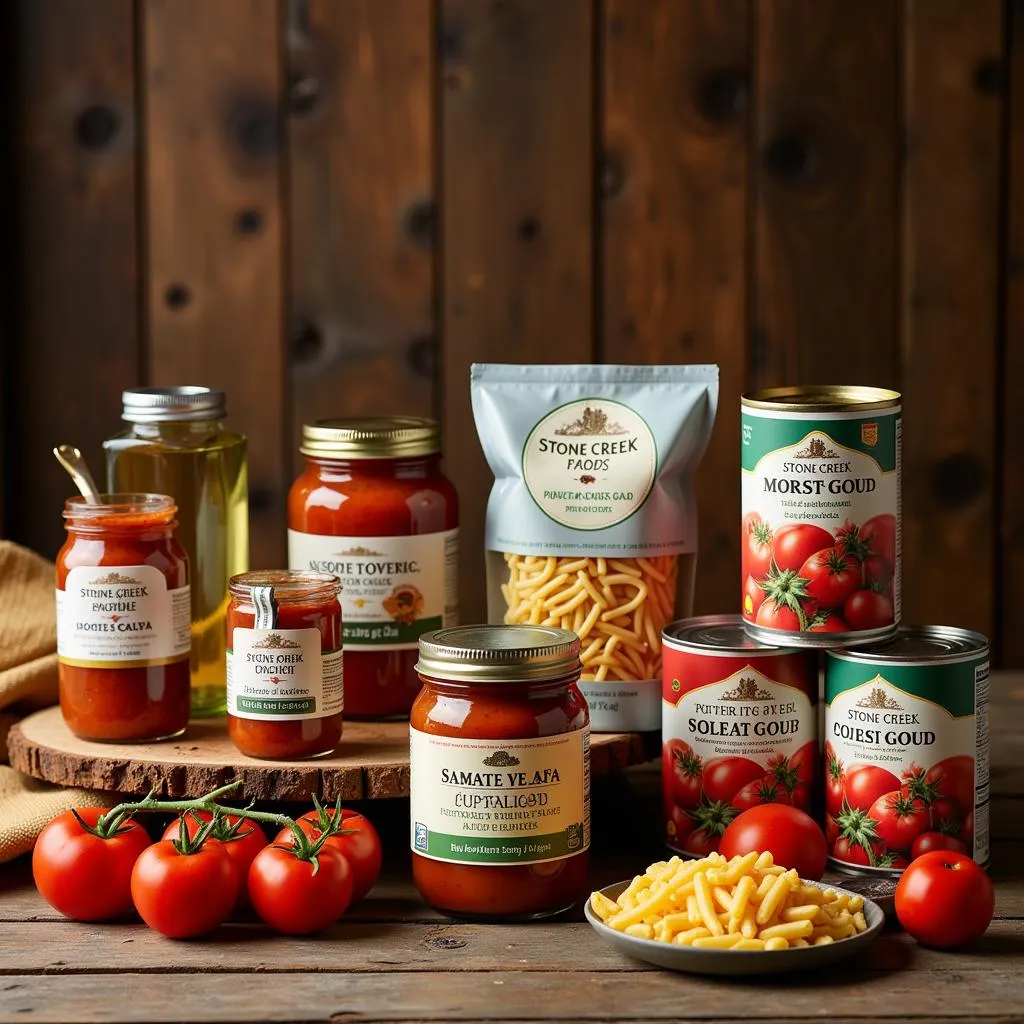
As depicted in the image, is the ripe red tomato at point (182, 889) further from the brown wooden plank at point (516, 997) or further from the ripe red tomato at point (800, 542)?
the ripe red tomato at point (800, 542)

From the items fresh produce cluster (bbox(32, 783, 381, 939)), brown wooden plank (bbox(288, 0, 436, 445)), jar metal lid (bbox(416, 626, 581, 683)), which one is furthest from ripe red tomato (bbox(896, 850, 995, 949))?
brown wooden plank (bbox(288, 0, 436, 445))

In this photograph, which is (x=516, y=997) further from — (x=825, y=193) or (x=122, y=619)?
(x=825, y=193)

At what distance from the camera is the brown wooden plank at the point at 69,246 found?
6.72 ft

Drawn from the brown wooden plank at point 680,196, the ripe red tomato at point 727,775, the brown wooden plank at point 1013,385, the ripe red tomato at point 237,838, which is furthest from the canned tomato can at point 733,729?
the brown wooden plank at point 1013,385

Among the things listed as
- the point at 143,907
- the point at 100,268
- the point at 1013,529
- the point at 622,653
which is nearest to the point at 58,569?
the point at 143,907

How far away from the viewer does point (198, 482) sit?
1.39 m

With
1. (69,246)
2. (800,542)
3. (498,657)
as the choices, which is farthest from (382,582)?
(69,246)

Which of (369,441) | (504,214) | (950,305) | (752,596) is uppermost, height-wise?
(504,214)

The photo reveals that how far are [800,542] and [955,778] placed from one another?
20 centimetres

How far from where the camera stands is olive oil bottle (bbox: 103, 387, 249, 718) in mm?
1381

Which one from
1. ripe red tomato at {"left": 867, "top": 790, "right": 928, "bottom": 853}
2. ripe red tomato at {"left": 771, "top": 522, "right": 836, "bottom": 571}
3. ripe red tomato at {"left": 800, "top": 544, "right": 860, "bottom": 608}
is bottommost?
ripe red tomato at {"left": 867, "top": 790, "right": 928, "bottom": 853}

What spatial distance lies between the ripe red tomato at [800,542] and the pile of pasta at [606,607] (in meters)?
0.16

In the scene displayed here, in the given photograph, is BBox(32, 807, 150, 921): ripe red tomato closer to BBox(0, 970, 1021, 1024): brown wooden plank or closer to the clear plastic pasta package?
BBox(0, 970, 1021, 1024): brown wooden plank

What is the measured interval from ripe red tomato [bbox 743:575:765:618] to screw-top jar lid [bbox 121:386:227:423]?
0.47 m
